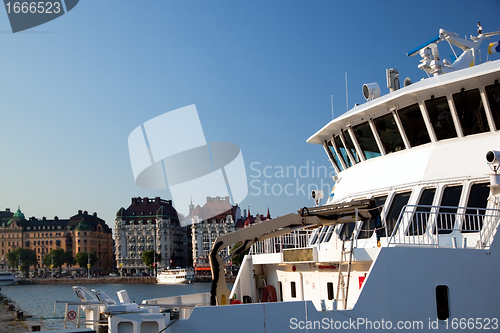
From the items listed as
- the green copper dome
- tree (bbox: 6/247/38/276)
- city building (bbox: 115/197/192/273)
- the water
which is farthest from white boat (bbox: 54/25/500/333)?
the green copper dome

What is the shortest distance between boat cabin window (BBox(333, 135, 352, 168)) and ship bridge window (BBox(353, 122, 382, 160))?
1.01 m

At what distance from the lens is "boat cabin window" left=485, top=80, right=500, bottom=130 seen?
10500 mm

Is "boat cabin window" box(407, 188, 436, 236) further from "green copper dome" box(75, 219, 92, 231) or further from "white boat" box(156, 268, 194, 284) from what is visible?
"green copper dome" box(75, 219, 92, 231)

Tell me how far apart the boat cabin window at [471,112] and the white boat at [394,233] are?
0.02m

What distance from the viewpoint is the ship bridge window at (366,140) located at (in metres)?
12.6

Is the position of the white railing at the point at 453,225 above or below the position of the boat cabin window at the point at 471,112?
below

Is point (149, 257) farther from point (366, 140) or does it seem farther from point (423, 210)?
point (423, 210)

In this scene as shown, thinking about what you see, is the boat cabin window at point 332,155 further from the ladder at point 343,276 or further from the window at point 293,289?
the ladder at point 343,276

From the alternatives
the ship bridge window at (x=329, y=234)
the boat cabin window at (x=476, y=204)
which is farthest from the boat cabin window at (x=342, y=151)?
the boat cabin window at (x=476, y=204)

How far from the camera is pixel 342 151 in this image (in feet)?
46.2

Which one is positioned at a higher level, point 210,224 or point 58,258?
point 210,224

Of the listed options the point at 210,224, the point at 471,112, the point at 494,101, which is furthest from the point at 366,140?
the point at 210,224

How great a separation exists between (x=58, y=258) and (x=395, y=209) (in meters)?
167

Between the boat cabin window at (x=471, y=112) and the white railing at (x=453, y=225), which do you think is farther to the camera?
the boat cabin window at (x=471, y=112)
